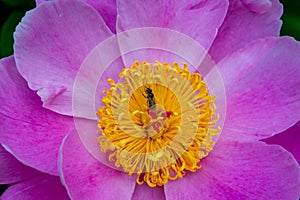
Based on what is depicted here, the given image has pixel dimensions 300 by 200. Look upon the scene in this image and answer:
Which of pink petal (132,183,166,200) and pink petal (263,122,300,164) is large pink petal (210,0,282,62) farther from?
pink petal (132,183,166,200)

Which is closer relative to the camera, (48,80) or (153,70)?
(48,80)

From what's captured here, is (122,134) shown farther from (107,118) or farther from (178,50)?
(178,50)

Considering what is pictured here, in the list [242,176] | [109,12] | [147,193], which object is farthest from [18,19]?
[242,176]

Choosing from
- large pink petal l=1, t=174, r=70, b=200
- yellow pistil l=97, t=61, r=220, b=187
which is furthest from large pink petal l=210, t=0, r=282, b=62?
large pink petal l=1, t=174, r=70, b=200

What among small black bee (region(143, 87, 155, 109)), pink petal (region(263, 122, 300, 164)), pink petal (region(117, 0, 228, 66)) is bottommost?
pink petal (region(263, 122, 300, 164))

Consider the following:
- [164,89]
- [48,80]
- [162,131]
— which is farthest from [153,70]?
[48,80]

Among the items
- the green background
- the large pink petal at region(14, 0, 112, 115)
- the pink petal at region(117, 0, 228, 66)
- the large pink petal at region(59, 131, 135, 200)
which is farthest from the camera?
the green background
